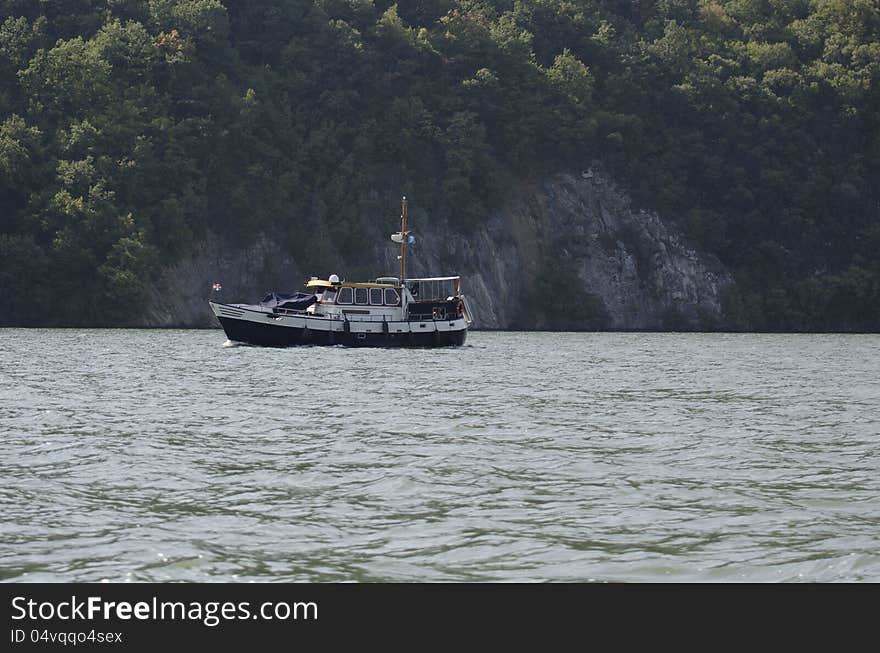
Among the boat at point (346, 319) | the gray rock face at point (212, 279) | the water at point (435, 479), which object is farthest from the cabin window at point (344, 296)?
the gray rock face at point (212, 279)

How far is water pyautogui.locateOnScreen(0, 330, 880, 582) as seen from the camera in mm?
14453

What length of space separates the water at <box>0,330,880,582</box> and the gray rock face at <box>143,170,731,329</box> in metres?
62.8

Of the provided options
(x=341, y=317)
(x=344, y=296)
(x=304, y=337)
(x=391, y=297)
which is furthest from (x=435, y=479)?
(x=391, y=297)

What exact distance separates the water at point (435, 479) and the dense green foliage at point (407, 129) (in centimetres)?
6095

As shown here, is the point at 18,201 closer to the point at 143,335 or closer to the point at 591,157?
the point at 143,335

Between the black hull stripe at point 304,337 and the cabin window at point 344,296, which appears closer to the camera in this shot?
the black hull stripe at point 304,337

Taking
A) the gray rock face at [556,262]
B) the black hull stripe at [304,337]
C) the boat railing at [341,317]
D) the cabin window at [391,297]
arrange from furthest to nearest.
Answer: the gray rock face at [556,262]
the cabin window at [391,297]
the boat railing at [341,317]
the black hull stripe at [304,337]

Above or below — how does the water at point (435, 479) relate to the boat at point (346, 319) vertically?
below

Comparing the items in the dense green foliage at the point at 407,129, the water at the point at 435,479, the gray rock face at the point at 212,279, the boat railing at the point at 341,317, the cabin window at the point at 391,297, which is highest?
the dense green foliage at the point at 407,129

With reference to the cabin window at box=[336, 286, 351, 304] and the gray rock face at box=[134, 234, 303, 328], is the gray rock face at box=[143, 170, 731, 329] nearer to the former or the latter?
the gray rock face at box=[134, 234, 303, 328]

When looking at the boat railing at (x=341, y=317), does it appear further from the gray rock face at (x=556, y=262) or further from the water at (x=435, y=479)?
the gray rock face at (x=556, y=262)

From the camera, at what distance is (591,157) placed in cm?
11844

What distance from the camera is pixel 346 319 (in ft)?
222

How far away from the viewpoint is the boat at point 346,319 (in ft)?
216
